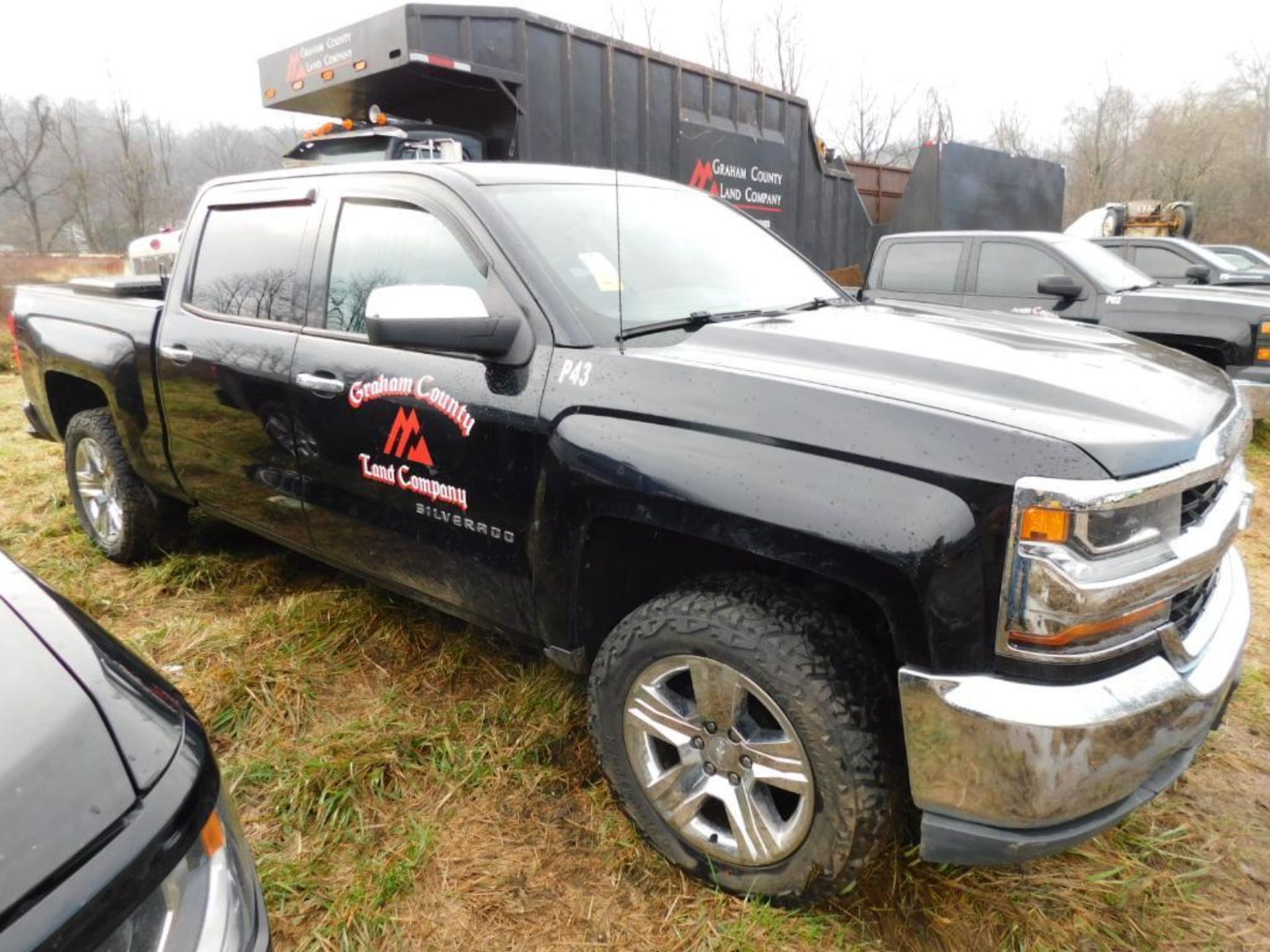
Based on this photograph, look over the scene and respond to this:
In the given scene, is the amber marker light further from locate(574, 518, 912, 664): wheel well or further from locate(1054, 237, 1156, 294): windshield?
locate(1054, 237, 1156, 294): windshield

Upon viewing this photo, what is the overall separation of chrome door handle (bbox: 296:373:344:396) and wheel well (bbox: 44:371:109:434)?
2.04 m

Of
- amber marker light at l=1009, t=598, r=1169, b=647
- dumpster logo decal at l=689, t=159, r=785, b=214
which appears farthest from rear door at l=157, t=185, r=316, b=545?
dumpster logo decal at l=689, t=159, r=785, b=214

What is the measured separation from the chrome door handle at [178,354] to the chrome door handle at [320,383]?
756 mm

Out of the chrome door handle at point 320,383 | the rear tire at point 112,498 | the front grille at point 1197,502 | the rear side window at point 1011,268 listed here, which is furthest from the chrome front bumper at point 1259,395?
the rear tire at point 112,498

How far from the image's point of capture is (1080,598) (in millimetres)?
1575

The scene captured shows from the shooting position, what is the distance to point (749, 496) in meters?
1.84

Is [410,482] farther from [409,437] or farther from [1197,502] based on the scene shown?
[1197,502]

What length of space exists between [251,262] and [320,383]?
2.68 ft

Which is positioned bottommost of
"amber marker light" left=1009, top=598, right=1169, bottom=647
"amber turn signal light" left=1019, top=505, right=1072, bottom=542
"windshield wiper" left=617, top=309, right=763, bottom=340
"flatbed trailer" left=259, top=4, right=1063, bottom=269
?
"amber marker light" left=1009, top=598, right=1169, bottom=647

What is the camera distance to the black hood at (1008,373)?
5.63ft

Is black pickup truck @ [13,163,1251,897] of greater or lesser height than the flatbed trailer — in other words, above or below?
below

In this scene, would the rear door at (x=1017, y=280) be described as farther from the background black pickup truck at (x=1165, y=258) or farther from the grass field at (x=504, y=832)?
the grass field at (x=504, y=832)

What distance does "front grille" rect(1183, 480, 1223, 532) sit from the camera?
1.84 meters

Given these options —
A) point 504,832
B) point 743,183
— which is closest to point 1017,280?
point 743,183
